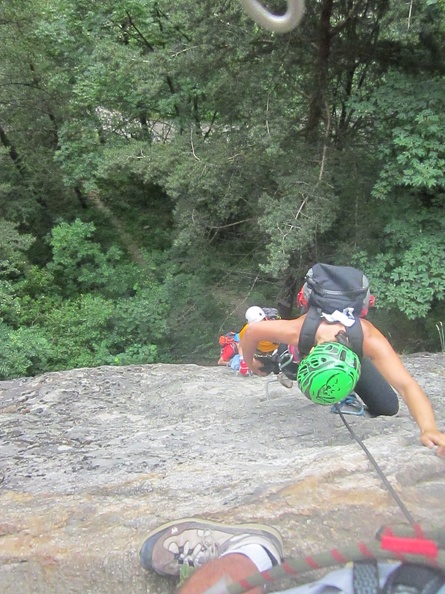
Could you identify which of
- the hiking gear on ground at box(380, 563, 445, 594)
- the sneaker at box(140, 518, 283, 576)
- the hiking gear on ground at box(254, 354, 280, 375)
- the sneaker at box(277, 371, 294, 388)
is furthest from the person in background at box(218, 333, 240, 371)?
the hiking gear on ground at box(380, 563, 445, 594)

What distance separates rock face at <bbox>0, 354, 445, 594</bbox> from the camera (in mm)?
2021

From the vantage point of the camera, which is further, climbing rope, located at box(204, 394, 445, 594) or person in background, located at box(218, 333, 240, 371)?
person in background, located at box(218, 333, 240, 371)

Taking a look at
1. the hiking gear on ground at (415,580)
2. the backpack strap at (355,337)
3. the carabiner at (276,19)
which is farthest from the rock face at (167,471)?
the carabiner at (276,19)

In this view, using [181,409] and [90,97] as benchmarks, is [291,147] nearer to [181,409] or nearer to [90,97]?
[90,97]

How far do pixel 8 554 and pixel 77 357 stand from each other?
7.86m

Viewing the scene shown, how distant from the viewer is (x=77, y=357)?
9.70 m

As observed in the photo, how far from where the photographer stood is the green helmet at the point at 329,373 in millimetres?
2303

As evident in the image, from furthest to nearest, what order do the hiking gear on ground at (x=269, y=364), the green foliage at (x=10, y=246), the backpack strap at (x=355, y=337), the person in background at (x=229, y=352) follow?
the green foliage at (x=10, y=246)
the person in background at (x=229, y=352)
the hiking gear on ground at (x=269, y=364)
the backpack strap at (x=355, y=337)

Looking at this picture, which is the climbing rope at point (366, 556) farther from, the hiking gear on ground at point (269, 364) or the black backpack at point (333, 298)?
the hiking gear on ground at point (269, 364)

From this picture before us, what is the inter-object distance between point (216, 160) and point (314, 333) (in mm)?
6702

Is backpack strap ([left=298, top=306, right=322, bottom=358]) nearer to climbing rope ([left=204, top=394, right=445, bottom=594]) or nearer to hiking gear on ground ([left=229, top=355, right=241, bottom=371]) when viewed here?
climbing rope ([left=204, top=394, right=445, bottom=594])

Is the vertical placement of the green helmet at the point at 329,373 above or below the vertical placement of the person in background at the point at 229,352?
above

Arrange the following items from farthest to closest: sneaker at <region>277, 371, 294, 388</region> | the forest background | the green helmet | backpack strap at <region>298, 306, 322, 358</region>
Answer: the forest background, sneaker at <region>277, 371, 294, 388</region>, backpack strap at <region>298, 306, 322, 358</region>, the green helmet

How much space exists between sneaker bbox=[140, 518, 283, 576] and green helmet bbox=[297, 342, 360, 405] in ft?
2.06
